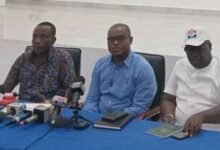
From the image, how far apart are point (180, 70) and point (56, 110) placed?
890 millimetres

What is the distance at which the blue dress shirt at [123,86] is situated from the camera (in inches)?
120

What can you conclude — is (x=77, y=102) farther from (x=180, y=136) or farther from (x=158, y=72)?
(x=158, y=72)

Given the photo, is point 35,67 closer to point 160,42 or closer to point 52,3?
point 160,42

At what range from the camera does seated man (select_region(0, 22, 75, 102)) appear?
3.34 metres

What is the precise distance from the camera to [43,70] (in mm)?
3354

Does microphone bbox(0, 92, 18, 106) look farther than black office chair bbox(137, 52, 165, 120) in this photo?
No

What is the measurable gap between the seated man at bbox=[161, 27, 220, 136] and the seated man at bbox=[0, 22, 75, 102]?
83 centimetres

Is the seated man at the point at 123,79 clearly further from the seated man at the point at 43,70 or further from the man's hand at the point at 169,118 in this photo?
the seated man at the point at 43,70

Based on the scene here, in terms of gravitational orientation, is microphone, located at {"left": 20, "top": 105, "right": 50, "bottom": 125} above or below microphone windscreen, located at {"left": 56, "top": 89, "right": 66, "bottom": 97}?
above

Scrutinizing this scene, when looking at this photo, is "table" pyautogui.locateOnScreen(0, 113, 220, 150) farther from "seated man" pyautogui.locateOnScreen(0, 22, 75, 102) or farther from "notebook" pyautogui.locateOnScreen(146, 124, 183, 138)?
"seated man" pyautogui.locateOnScreen(0, 22, 75, 102)

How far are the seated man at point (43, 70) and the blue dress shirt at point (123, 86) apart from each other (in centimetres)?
30

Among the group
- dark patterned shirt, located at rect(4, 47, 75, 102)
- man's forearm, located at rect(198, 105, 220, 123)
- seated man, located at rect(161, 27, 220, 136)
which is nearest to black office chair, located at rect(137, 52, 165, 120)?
seated man, located at rect(161, 27, 220, 136)

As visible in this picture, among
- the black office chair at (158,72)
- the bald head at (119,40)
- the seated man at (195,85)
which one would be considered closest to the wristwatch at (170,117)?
the seated man at (195,85)

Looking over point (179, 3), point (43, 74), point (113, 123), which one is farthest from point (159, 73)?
point (179, 3)
